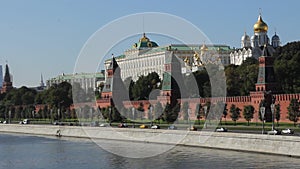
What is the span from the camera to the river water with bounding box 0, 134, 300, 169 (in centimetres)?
3070

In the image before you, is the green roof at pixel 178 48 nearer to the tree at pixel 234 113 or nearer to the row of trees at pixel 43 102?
the row of trees at pixel 43 102

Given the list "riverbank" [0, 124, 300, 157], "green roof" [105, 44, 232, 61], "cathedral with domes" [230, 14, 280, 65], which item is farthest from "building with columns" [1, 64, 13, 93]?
"riverbank" [0, 124, 300, 157]

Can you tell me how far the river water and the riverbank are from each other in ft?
1.77

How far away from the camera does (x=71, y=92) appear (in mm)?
87938

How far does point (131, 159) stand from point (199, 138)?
20.2 feet

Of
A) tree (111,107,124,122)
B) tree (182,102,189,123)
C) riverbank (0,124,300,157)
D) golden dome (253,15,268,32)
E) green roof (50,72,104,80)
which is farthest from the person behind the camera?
green roof (50,72,104,80)

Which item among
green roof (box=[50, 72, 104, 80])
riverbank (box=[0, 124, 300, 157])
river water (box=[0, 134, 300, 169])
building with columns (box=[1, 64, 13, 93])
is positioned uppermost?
green roof (box=[50, 72, 104, 80])

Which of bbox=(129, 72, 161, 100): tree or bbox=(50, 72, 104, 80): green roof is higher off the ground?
bbox=(50, 72, 104, 80): green roof

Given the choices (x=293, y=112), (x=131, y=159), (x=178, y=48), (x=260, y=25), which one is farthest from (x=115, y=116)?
(x=178, y=48)

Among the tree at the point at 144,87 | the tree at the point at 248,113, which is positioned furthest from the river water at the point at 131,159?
the tree at the point at 144,87

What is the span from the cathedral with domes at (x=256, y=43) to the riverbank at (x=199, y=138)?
42.8 meters

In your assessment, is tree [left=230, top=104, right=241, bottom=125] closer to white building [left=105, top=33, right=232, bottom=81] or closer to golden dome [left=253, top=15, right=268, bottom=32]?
golden dome [left=253, top=15, right=268, bottom=32]

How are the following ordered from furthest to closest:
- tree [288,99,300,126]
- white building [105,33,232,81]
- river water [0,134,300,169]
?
white building [105,33,232,81] → tree [288,99,300,126] → river water [0,134,300,169]

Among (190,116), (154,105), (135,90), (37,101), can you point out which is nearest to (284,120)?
(190,116)
